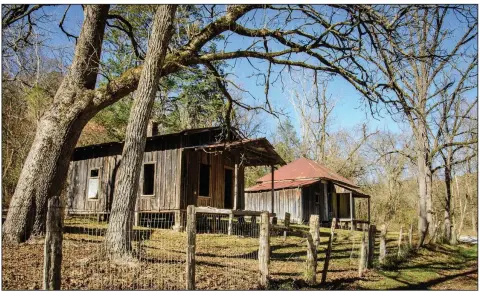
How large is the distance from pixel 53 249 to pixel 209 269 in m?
3.86

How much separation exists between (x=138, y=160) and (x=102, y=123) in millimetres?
22591

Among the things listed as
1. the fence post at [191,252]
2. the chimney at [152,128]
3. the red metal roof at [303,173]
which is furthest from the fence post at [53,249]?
the red metal roof at [303,173]

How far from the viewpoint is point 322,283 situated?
890 cm

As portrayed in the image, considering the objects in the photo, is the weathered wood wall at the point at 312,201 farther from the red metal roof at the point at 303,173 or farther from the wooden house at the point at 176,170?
the wooden house at the point at 176,170

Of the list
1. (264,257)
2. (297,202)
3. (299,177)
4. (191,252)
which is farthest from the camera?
(299,177)

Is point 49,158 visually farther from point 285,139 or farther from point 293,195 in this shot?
point 285,139

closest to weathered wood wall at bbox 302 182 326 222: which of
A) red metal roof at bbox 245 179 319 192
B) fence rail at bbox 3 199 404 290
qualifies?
red metal roof at bbox 245 179 319 192

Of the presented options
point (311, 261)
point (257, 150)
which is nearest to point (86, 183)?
point (257, 150)

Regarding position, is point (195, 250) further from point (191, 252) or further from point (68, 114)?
point (68, 114)

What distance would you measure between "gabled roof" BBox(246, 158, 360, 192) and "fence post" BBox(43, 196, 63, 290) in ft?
75.4

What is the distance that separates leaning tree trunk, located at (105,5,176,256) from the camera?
26.1 ft

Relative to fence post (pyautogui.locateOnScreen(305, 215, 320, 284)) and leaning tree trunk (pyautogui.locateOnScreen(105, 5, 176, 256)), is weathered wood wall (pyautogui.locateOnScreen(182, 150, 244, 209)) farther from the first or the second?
fence post (pyautogui.locateOnScreen(305, 215, 320, 284))

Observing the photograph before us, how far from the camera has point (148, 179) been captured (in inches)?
798

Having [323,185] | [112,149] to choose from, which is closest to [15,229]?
[112,149]
